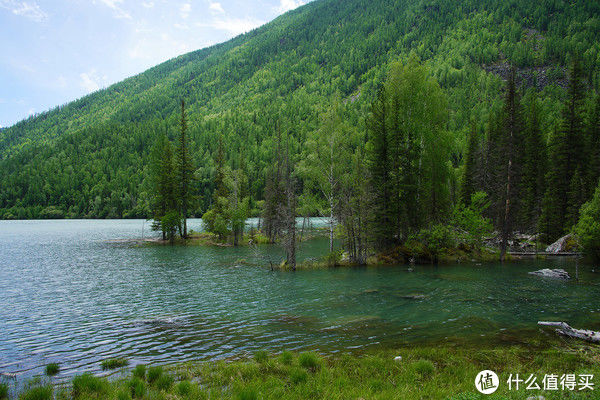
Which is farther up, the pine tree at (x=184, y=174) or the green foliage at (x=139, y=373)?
the pine tree at (x=184, y=174)

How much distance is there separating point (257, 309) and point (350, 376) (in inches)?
385

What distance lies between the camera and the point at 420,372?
916cm

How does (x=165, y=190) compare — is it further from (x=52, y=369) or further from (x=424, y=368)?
(x=424, y=368)

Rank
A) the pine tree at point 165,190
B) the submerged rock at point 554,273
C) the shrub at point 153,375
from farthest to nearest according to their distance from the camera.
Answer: the pine tree at point 165,190 → the submerged rock at point 554,273 → the shrub at point 153,375

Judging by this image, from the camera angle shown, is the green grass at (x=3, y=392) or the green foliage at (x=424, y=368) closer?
the green grass at (x=3, y=392)

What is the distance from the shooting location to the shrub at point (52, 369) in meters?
10.2

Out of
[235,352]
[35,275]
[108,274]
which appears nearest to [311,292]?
[235,352]

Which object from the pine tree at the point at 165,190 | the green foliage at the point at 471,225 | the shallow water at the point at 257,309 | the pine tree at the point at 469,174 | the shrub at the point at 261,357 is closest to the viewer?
the shrub at the point at 261,357

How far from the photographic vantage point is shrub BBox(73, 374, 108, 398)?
7.88 m

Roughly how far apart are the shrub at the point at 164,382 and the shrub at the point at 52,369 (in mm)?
4259

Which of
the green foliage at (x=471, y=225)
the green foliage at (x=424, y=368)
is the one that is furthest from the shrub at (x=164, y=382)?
the green foliage at (x=471, y=225)

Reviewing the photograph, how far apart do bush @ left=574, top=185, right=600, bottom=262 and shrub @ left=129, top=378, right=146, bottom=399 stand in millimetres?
35424

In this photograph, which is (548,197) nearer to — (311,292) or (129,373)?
(311,292)

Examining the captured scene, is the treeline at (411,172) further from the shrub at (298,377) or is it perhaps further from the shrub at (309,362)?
the shrub at (298,377)
